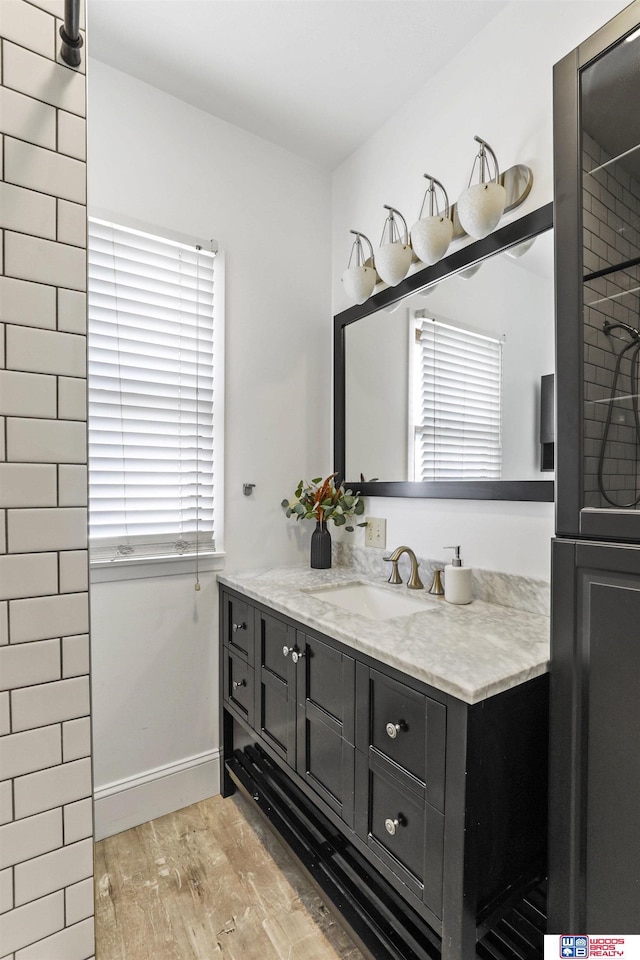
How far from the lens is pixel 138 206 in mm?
1768

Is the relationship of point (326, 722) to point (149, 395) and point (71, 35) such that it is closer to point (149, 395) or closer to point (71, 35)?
point (149, 395)

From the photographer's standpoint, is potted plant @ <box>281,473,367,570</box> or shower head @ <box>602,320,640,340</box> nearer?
shower head @ <box>602,320,640,340</box>

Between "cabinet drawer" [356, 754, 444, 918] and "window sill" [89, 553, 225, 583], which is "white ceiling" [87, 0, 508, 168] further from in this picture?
"cabinet drawer" [356, 754, 444, 918]

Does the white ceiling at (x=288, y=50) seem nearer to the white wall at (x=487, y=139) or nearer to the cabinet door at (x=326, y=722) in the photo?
the white wall at (x=487, y=139)

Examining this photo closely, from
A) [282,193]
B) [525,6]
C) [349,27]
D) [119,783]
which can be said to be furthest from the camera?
[282,193]

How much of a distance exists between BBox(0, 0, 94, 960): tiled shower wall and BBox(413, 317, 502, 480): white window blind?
1.26 m

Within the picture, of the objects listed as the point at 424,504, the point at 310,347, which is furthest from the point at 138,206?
the point at 424,504

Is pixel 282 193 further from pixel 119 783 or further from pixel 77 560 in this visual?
pixel 119 783

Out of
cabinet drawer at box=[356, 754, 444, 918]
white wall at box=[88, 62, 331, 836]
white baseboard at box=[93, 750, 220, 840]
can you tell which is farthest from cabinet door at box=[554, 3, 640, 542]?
white baseboard at box=[93, 750, 220, 840]

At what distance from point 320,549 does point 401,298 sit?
1.06 meters

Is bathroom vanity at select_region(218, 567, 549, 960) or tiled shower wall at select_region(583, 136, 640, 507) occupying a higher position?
tiled shower wall at select_region(583, 136, 640, 507)

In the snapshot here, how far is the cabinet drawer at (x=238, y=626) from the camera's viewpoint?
1.75 metres

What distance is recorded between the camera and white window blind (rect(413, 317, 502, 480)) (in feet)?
5.16

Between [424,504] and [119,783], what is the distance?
1.47 metres
